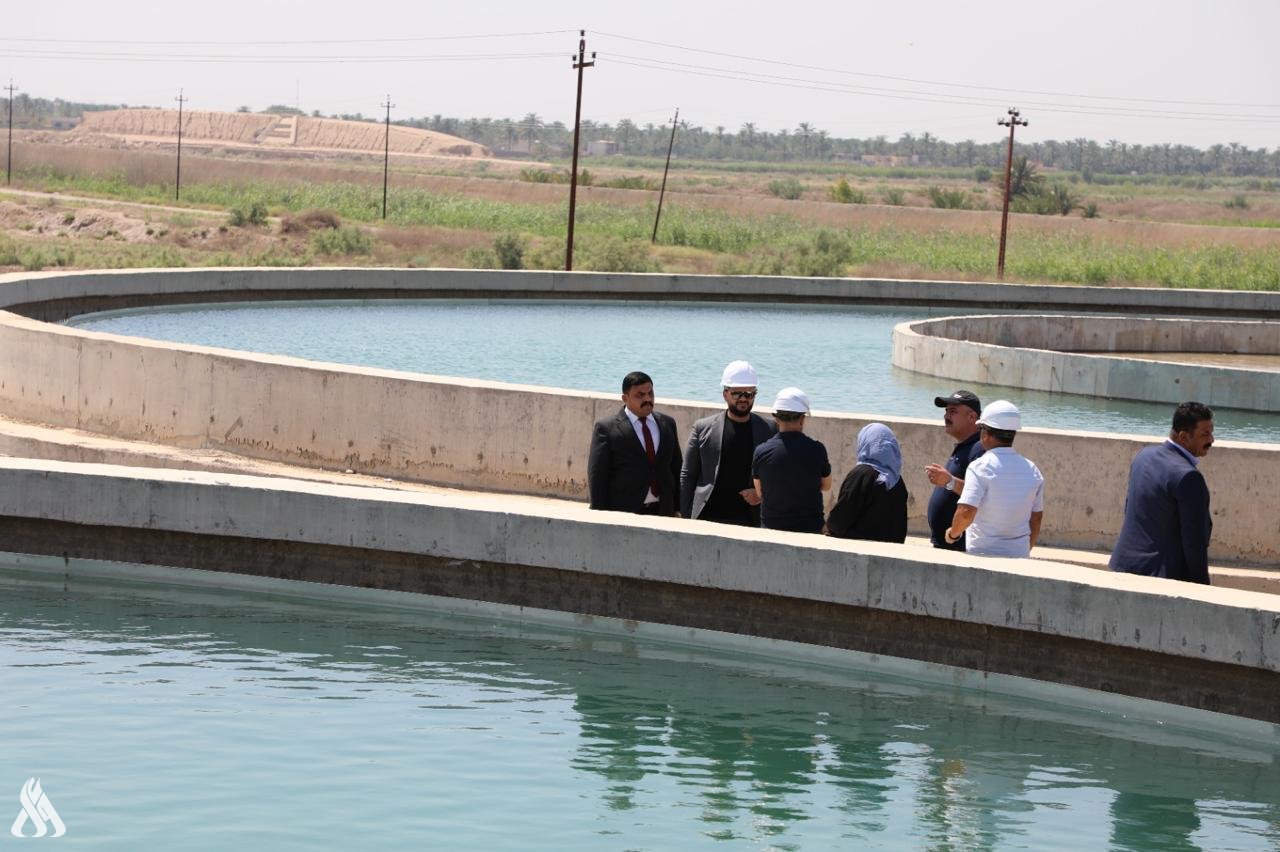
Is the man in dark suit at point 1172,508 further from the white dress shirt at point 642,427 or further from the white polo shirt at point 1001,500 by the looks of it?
the white dress shirt at point 642,427

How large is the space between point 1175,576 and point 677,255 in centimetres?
4643

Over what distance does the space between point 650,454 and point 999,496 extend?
2035 mm

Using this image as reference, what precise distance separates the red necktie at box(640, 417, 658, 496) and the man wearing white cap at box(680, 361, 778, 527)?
0.50 ft

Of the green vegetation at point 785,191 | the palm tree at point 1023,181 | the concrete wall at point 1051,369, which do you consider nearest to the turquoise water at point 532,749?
the concrete wall at point 1051,369

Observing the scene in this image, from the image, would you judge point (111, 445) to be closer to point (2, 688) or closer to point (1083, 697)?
point (2, 688)

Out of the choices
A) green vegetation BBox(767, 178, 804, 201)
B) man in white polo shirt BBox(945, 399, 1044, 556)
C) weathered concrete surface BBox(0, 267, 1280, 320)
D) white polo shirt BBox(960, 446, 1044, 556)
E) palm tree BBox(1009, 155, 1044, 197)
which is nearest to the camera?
man in white polo shirt BBox(945, 399, 1044, 556)

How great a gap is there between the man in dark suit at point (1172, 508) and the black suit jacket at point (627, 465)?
2444mm

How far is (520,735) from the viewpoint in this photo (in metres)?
7.92

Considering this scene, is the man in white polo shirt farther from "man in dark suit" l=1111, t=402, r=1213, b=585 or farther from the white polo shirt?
"man in dark suit" l=1111, t=402, r=1213, b=585

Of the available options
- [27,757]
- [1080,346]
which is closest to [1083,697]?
[27,757]

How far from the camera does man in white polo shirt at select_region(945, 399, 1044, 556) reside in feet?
26.2

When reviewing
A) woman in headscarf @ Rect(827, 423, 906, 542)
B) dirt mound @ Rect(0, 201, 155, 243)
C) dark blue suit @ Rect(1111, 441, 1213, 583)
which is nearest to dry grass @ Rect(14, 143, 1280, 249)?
dirt mound @ Rect(0, 201, 155, 243)

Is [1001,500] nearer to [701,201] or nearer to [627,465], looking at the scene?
[627,465]

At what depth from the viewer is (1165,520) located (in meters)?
8.12
